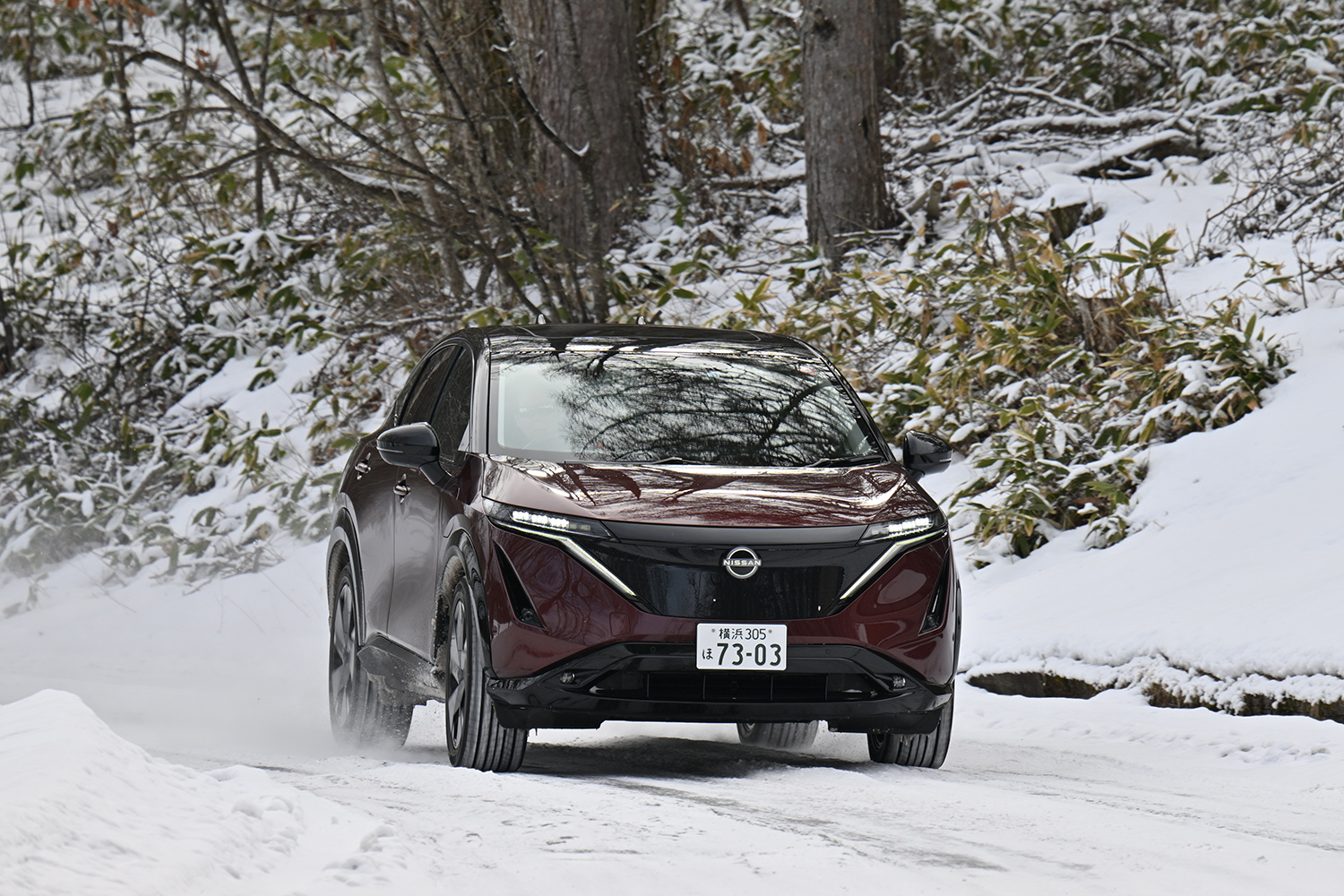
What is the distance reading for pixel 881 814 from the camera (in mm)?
4629

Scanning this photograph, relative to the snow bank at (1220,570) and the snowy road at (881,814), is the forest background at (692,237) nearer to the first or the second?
the snow bank at (1220,570)

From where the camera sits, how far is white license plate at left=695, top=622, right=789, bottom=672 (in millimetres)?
5160

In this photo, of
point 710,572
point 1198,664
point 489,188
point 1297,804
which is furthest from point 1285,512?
point 489,188

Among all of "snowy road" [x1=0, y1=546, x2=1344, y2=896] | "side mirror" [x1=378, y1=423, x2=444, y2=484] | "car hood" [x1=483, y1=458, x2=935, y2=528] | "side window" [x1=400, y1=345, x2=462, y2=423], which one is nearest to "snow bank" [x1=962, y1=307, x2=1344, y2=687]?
"snowy road" [x1=0, y1=546, x2=1344, y2=896]

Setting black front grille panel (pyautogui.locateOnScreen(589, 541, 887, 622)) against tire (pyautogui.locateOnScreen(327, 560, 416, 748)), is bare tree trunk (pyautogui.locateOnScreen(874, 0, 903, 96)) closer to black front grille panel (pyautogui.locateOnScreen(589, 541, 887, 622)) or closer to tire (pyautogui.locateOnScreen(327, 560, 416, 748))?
tire (pyautogui.locateOnScreen(327, 560, 416, 748))

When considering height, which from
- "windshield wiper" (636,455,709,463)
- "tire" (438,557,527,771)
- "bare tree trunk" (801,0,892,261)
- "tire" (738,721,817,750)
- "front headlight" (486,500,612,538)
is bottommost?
"tire" (738,721,817,750)

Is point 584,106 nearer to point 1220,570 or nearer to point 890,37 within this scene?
point 890,37

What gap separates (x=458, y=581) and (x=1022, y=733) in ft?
9.80

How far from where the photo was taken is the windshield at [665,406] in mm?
5844

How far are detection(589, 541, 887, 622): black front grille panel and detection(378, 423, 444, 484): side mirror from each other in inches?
42.6

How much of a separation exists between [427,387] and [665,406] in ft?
5.21

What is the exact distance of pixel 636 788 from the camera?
5.03 metres

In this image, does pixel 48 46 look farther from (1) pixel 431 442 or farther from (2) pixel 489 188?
(1) pixel 431 442

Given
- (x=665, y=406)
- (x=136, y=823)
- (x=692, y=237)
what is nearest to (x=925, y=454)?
(x=665, y=406)
